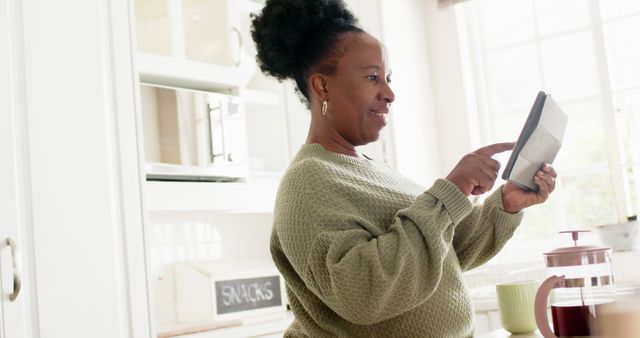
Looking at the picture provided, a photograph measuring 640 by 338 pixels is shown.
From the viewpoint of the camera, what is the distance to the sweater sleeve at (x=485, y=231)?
1440 mm

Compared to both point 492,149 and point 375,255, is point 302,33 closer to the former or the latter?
point 492,149

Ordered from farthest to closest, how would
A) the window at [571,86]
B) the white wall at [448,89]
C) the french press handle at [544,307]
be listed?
the white wall at [448,89] < the window at [571,86] < the french press handle at [544,307]

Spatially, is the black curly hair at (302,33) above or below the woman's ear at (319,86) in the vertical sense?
above

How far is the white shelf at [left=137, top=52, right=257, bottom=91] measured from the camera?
2.71m

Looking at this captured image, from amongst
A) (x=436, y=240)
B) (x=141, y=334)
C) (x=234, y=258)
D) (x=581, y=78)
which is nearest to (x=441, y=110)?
(x=581, y=78)

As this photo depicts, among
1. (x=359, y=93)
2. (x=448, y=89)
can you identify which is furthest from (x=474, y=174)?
(x=448, y=89)

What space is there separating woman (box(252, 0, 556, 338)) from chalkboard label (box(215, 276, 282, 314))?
57.0 inches

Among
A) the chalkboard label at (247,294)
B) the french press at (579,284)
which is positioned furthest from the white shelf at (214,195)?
the french press at (579,284)

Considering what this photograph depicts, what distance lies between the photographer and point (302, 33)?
1.49m

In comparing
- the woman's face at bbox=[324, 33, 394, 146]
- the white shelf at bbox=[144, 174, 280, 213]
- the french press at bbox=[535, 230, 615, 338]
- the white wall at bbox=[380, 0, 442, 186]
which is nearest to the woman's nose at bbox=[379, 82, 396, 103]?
the woman's face at bbox=[324, 33, 394, 146]

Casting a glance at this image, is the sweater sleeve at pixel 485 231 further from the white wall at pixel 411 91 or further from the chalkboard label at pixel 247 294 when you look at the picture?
the white wall at pixel 411 91

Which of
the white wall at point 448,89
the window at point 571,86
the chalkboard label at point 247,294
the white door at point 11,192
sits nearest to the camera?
the white door at point 11,192

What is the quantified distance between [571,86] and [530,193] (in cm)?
261

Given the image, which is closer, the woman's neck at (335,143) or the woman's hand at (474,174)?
the woman's hand at (474,174)
